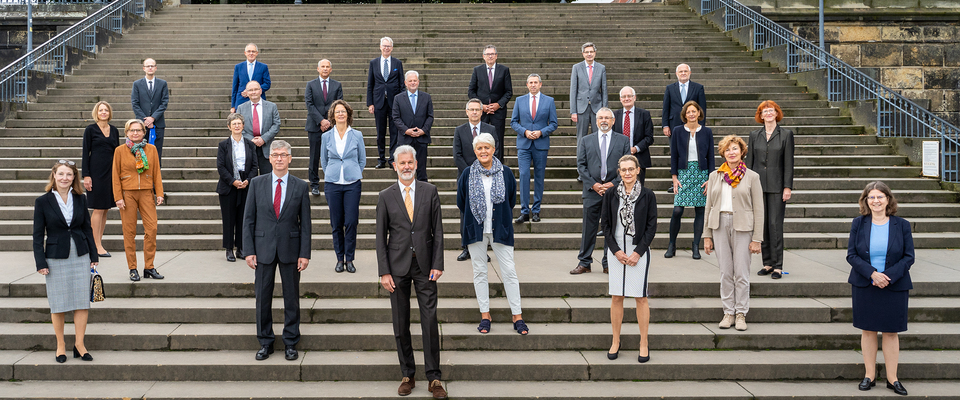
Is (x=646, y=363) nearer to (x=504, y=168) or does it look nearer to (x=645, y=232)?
(x=645, y=232)

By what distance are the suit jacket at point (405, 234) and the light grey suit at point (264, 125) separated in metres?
3.19

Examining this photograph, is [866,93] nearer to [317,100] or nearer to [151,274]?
[317,100]

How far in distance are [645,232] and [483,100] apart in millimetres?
4180

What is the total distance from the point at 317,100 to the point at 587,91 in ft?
11.6

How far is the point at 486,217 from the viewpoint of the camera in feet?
18.2

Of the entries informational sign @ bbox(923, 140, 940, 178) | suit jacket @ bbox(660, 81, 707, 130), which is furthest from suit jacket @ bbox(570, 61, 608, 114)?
informational sign @ bbox(923, 140, 940, 178)

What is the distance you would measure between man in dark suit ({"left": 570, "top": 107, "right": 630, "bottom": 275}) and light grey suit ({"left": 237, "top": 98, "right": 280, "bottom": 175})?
3520 mm

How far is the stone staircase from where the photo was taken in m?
5.20

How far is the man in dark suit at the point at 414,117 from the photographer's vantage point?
8.09 meters

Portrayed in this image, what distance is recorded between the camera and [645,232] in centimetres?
514

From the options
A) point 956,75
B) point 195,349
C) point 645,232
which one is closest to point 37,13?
point 195,349

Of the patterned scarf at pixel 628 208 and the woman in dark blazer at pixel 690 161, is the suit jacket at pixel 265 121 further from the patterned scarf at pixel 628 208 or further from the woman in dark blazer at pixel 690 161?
the woman in dark blazer at pixel 690 161

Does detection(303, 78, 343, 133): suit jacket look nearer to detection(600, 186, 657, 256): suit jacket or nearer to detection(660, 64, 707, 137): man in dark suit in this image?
detection(660, 64, 707, 137): man in dark suit

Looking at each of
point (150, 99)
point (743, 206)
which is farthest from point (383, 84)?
point (743, 206)
